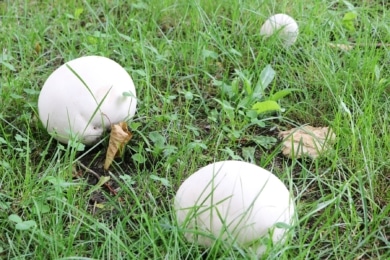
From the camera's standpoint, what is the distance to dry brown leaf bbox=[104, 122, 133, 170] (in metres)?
2.52

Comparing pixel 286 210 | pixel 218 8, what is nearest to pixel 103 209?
pixel 286 210

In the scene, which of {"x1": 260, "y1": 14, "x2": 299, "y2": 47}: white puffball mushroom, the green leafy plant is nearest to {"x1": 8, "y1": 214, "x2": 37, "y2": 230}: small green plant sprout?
the green leafy plant

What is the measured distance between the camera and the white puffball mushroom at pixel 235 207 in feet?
6.31

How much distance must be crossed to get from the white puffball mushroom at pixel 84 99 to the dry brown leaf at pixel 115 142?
0.04 meters

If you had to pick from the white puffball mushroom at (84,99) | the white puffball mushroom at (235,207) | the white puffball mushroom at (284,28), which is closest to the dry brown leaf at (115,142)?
the white puffball mushroom at (84,99)

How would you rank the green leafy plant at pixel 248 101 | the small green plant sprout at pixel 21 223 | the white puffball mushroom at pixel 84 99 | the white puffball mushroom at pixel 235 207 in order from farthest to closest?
1. the green leafy plant at pixel 248 101
2. the white puffball mushroom at pixel 84 99
3. the small green plant sprout at pixel 21 223
4. the white puffball mushroom at pixel 235 207

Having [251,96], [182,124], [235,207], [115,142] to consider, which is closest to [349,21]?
[251,96]

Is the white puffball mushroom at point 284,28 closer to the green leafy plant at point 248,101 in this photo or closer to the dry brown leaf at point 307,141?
the green leafy plant at point 248,101

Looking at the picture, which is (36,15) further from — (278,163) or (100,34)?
(278,163)

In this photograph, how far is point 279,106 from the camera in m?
2.72

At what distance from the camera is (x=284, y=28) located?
3.18 meters

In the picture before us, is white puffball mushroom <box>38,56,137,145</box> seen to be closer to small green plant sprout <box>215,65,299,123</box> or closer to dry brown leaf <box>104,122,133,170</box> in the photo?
dry brown leaf <box>104,122,133,170</box>

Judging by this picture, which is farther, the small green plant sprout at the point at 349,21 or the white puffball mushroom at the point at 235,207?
the small green plant sprout at the point at 349,21

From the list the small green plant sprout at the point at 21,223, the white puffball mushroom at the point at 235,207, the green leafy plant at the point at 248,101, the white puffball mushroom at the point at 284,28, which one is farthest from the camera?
the white puffball mushroom at the point at 284,28
